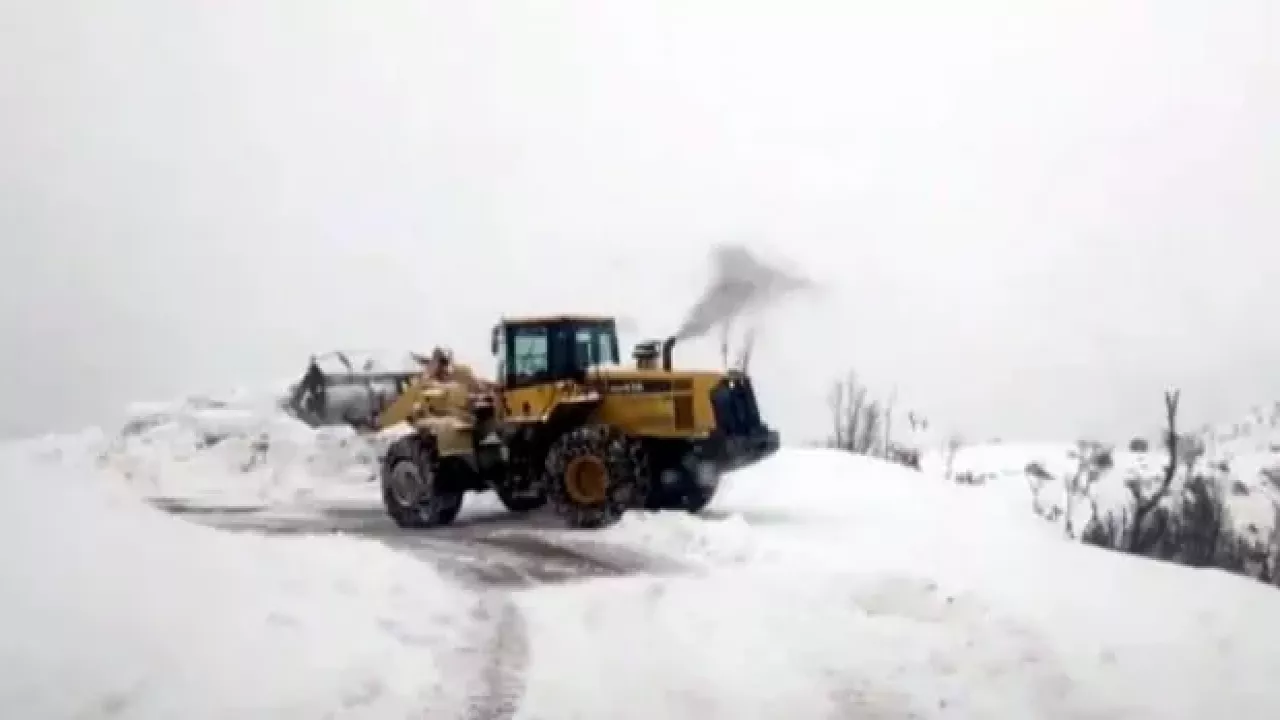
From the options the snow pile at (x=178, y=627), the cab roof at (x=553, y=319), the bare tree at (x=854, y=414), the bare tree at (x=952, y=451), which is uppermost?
the cab roof at (x=553, y=319)

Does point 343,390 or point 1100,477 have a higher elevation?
point 343,390

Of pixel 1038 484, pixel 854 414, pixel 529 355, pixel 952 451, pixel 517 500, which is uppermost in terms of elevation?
pixel 529 355

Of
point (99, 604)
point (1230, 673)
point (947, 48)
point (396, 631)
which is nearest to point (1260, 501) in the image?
point (1230, 673)

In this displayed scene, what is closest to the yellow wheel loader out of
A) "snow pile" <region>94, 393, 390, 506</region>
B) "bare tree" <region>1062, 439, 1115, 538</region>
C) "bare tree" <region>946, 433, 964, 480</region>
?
"snow pile" <region>94, 393, 390, 506</region>

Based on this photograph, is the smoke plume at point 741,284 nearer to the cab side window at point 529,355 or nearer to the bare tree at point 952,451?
the bare tree at point 952,451

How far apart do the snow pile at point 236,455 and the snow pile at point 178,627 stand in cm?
33

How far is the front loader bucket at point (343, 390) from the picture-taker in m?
4.95

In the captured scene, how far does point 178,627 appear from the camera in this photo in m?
3.85

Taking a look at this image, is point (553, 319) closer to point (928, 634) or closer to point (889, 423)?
point (889, 423)

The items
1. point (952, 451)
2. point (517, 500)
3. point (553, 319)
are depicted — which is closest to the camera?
point (952, 451)

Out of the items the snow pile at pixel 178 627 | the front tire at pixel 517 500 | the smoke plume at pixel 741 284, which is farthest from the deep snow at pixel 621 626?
the front tire at pixel 517 500

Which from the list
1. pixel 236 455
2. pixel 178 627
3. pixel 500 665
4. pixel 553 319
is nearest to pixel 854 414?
pixel 553 319

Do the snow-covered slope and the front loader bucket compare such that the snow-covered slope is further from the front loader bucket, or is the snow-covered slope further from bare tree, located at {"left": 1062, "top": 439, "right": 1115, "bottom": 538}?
the front loader bucket

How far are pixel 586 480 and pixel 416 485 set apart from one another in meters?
0.93
